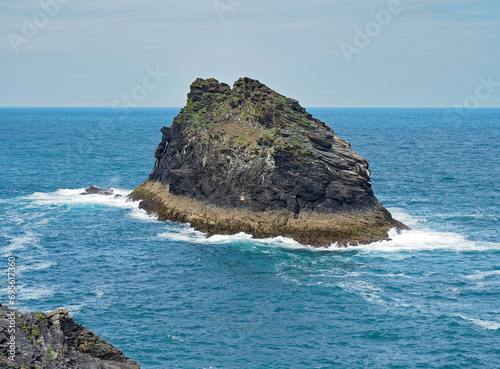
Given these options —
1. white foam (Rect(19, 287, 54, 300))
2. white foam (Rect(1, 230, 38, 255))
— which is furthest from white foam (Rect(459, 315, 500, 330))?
white foam (Rect(1, 230, 38, 255))

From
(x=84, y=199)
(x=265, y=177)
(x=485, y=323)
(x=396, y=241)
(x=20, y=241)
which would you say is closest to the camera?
(x=485, y=323)

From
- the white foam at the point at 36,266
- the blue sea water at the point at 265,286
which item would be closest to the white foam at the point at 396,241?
the blue sea water at the point at 265,286

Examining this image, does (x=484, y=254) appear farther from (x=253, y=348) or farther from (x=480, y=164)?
(x=480, y=164)

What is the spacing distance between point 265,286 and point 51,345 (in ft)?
100.0

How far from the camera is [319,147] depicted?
246ft

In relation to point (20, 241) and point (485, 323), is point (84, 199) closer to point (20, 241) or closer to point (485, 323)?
point (20, 241)

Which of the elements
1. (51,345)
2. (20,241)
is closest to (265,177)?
(20,241)

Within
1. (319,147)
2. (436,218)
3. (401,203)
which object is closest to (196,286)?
(319,147)

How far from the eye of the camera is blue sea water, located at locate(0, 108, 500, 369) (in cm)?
4216

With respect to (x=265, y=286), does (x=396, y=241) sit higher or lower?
higher

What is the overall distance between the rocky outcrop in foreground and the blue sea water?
1098cm

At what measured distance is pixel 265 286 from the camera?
179 feet

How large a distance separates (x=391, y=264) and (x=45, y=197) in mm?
60743

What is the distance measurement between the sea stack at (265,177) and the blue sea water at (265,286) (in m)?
2.50
